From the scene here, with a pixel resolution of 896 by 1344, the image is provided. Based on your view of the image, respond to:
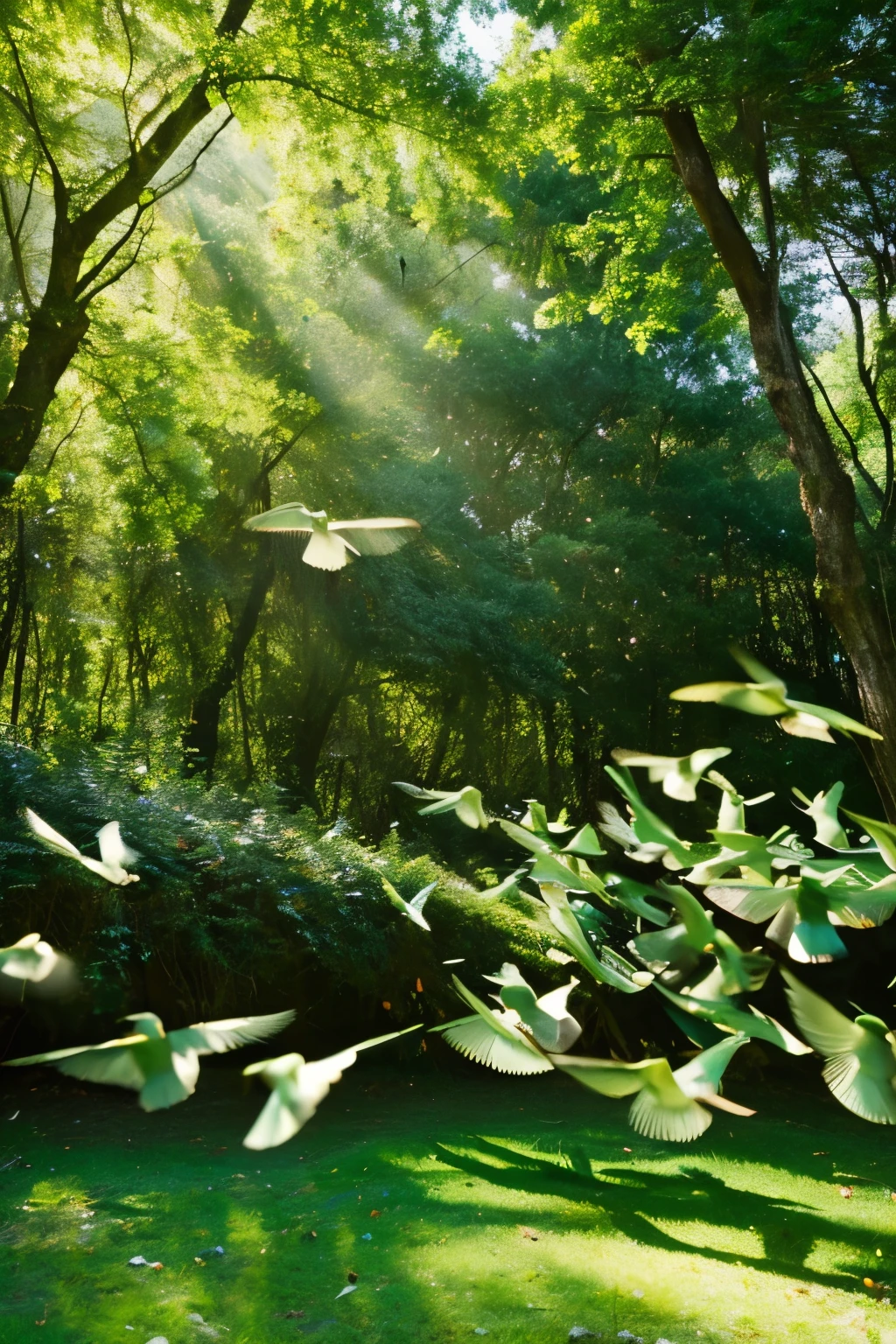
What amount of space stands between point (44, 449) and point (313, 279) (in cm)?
324

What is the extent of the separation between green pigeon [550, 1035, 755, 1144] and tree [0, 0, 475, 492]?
5.35 metres

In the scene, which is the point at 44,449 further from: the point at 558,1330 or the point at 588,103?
the point at 558,1330

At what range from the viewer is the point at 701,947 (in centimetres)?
50

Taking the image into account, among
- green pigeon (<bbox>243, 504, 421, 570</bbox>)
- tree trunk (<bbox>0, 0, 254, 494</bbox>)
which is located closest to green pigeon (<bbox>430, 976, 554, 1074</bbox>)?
green pigeon (<bbox>243, 504, 421, 570</bbox>)

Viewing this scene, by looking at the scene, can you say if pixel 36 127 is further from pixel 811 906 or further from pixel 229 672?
pixel 811 906

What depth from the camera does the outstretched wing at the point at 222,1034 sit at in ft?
1.39

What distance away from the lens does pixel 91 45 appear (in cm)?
548

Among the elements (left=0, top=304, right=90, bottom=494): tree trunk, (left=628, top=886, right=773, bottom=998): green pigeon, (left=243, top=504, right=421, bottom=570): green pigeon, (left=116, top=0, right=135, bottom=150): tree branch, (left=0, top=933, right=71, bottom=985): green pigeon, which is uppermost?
(left=116, top=0, right=135, bottom=150): tree branch

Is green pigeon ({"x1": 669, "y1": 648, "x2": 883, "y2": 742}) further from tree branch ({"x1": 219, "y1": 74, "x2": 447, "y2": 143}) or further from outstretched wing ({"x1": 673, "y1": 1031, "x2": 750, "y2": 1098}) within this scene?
tree branch ({"x1": 219, "y1": 74, "x2": 447, "y2": 143})

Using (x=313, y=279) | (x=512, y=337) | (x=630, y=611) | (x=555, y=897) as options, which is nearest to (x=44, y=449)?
(x=313, y=279)

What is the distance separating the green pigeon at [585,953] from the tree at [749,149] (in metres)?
3.22

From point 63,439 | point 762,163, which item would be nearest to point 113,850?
point 762,163

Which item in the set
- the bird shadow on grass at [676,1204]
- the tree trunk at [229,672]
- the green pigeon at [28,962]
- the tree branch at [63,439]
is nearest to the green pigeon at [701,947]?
the green pigeon at [28,962]

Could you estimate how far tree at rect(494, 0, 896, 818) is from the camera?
140 inches
